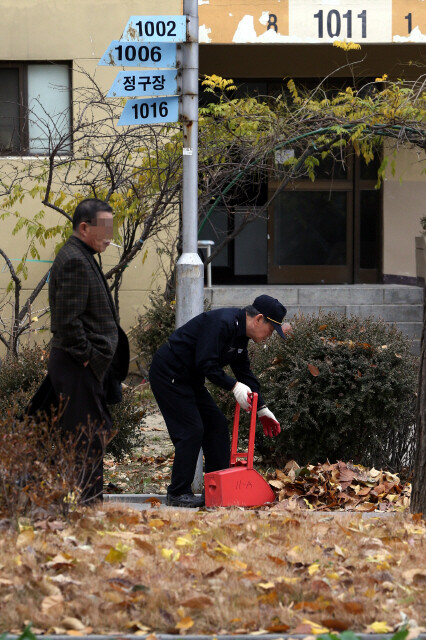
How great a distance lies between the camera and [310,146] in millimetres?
11414

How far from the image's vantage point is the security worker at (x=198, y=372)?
19.7ft

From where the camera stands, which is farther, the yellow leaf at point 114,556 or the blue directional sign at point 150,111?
the blue directional sign at point 150,111

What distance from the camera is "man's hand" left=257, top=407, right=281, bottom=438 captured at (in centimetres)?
630

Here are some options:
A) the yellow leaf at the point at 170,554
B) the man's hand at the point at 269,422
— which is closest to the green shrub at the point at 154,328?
the man's hand at the point at 269,422

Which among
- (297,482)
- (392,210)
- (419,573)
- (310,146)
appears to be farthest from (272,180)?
(419,573)

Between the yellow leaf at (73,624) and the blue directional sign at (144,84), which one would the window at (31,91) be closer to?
the blue directional sign at (144,84)

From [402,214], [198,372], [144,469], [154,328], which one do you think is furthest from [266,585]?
[402,214]

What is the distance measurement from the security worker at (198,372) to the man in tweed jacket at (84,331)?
2.63 ft

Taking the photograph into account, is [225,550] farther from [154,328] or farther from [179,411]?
[154,328]

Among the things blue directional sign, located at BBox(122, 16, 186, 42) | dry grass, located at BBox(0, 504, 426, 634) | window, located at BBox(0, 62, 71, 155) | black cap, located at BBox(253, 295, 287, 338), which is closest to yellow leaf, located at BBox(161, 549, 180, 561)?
dry grass, located at BBox(0, 504, 426, 634)

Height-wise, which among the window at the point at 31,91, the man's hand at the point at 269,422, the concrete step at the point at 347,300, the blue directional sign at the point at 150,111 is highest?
the window at the point at 31,91

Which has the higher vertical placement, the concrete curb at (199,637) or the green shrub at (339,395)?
the green shrub at (339,395)

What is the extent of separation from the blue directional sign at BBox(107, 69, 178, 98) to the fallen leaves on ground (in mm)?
2810

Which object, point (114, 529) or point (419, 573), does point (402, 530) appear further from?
point (114, 529)
